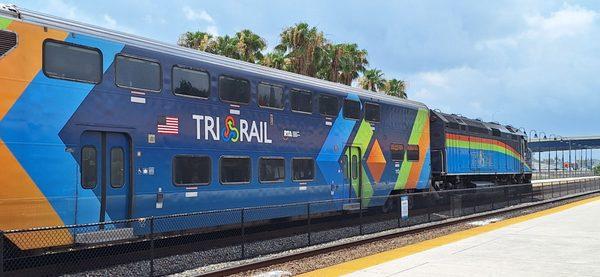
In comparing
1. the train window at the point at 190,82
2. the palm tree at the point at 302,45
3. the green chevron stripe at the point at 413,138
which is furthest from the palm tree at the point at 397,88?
the train window at the point at 190,82

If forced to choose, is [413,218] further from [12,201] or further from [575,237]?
[12,201]

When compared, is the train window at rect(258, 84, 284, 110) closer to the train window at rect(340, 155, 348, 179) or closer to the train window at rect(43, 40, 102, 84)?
the train window at rect(340, 155, 348, 179)

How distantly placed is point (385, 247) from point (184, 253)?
4720 mm

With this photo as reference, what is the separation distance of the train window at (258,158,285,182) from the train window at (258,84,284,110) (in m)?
1.39

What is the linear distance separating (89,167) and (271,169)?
16.9 ft

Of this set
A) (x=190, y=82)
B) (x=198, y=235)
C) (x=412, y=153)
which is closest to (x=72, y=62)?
(x=190, y=82)

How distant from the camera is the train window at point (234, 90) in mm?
12875

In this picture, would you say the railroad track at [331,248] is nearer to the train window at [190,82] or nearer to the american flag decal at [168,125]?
the american flag decal at [168,125]

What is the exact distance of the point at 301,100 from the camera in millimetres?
15336

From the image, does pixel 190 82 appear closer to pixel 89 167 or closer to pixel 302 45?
pixel 89 167

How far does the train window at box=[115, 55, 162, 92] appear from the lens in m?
10.7

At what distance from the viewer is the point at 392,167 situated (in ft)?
63.0

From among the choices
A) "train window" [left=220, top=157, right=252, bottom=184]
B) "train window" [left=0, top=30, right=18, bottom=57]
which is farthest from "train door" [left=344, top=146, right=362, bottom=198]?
"train window" [left=0, top=30, right=18, bottom=57]

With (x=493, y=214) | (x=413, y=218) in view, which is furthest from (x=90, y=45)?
(x=493, y=214)
